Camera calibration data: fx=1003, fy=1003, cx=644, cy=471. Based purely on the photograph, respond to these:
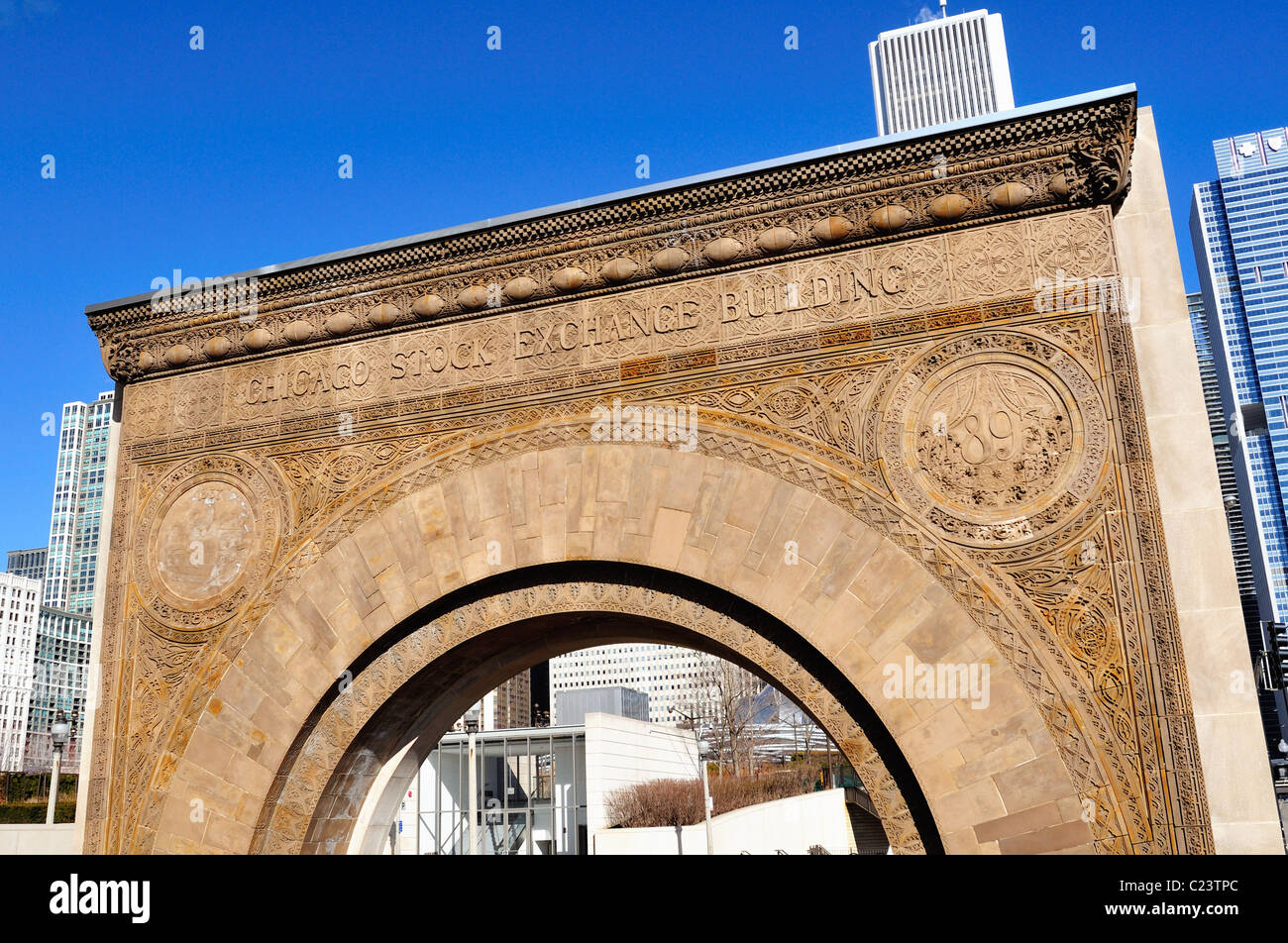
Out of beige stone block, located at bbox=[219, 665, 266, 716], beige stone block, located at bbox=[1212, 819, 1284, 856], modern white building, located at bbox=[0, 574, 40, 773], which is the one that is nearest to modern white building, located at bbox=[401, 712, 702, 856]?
beige stone block, located at bbox=[219, 665, 266, 716]

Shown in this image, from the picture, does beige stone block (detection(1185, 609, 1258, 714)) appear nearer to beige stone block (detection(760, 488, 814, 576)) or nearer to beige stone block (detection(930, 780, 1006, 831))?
beige stone block (detection(930, 780, 1006, 831))

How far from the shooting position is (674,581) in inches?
241

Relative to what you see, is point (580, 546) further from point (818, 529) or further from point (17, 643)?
point (17, 643)

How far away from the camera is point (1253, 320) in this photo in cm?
8888

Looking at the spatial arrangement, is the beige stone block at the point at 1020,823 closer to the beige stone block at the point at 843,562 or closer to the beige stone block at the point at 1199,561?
the beige stone block at the point at 1199,561

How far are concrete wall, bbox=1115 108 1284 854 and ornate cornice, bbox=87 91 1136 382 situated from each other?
0.93 feet

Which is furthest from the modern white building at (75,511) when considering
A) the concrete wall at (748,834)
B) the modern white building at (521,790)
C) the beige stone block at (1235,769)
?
the beige stone block at (1235,769)

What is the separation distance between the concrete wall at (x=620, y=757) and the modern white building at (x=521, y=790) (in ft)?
0.07

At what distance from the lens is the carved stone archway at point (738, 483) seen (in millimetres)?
5152

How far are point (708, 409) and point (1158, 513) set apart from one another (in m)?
2.52

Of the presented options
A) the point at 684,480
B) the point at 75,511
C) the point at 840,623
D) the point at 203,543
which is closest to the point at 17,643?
the point at 75,511

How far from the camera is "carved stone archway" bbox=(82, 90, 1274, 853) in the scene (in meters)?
5.15

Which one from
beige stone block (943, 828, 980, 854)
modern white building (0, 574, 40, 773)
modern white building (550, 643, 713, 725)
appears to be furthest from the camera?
modern white building (550, 643, 713, 725)
